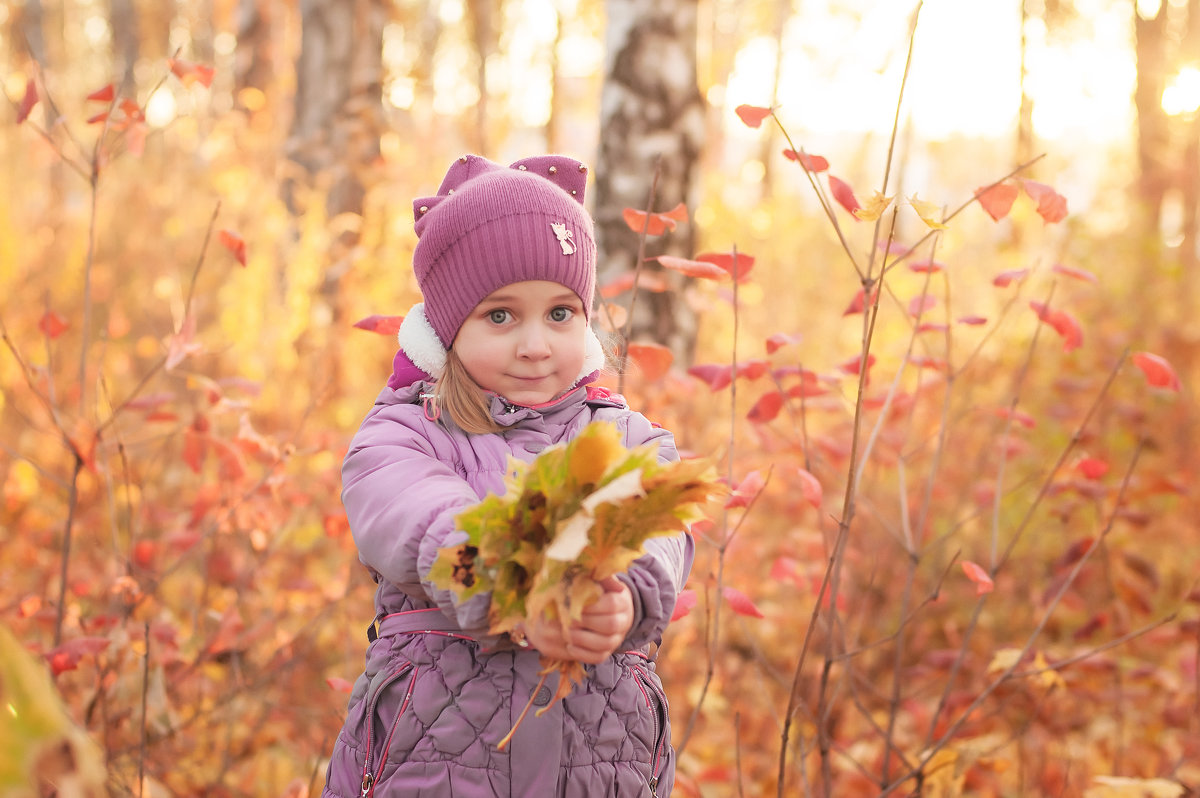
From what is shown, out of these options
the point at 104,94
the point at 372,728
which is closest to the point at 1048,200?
the point at 372,728

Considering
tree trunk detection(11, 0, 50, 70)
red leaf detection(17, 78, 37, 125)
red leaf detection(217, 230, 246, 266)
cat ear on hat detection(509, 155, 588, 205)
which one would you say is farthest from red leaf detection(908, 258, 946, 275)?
tree trunk detection(11, 0, 50, 70)

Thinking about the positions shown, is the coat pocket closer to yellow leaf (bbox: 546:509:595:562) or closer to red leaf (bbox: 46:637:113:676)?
yellow leaf (bbox: 546:509:595:562)

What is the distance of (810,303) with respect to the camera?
647cm

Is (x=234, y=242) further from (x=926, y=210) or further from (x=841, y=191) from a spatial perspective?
(x=926, y=210)

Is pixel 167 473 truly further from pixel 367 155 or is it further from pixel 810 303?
pixel 810 303

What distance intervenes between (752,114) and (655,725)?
4.09ft

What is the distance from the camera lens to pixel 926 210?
156 centimetres

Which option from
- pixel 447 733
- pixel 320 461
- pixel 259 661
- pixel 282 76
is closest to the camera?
pixel 447 733

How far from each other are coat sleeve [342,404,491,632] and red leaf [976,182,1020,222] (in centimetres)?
120

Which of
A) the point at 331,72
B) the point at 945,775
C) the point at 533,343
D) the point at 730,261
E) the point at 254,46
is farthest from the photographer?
the point at 254,46

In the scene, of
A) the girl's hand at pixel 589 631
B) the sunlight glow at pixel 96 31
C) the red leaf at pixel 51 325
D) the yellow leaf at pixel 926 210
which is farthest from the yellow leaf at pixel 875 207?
→ the sunlight glow at pixel 96 31

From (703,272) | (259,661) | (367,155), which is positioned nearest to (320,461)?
(259,661)

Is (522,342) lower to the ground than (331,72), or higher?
lower

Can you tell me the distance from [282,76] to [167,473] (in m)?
3.87
